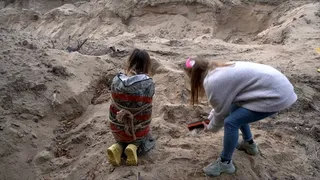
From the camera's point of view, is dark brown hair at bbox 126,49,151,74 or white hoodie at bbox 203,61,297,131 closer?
white hoodie at bbox 203,61,297,131

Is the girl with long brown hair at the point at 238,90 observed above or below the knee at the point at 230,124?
above

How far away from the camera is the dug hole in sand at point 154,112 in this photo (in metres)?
3.00

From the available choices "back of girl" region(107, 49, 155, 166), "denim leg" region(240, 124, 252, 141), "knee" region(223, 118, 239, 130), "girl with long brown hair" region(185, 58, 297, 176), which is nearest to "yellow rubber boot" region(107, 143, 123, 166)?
"back of girl" region(107, 49, 155, 166)

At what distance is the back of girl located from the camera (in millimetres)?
2801

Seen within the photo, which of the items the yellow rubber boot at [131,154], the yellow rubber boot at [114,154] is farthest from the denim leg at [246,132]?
the yellow rubber boot at [114,154]

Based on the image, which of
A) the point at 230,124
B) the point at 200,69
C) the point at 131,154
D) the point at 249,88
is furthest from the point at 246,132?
the point at 131,154

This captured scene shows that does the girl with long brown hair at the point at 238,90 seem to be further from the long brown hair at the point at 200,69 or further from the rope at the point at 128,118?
the rope at the point at 128,118

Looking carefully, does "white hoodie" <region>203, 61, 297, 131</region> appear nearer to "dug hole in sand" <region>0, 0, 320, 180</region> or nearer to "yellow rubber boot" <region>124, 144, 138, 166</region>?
"dug hole in sand" <region>0, 0, 320, 180</region>

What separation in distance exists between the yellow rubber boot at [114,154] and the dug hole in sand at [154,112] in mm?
63

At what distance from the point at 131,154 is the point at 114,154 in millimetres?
142

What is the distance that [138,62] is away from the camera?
115 inches

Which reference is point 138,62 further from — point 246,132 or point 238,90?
point 246,132

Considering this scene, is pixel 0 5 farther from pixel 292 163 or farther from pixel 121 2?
pixel 292 163

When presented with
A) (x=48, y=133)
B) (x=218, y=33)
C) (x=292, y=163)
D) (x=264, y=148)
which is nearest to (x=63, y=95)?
(x=48, y=133)
